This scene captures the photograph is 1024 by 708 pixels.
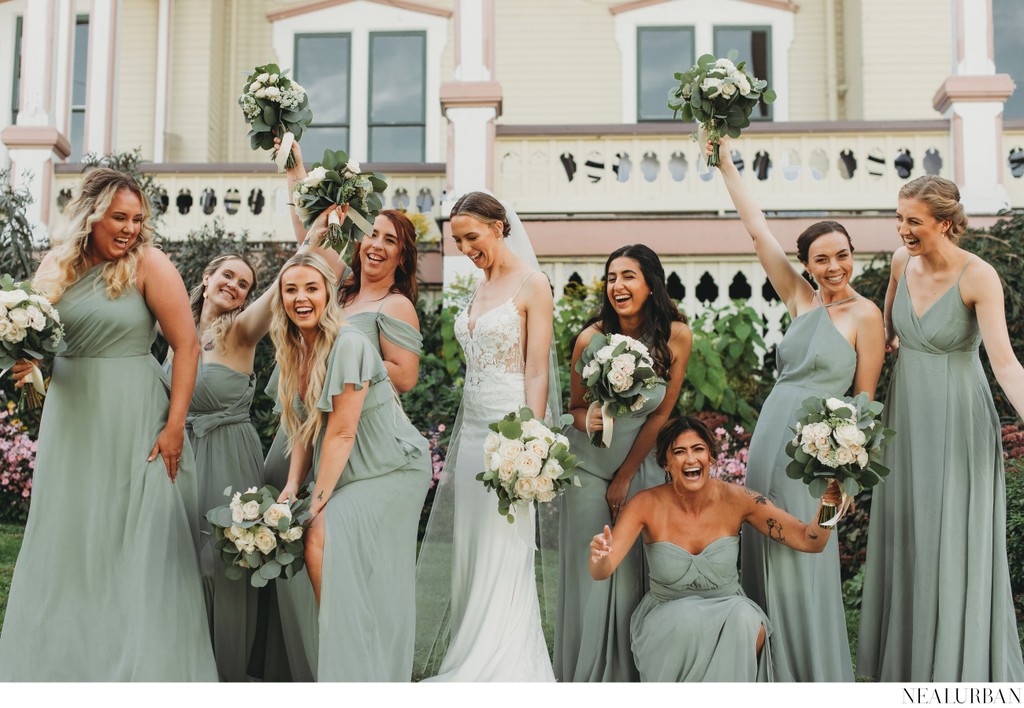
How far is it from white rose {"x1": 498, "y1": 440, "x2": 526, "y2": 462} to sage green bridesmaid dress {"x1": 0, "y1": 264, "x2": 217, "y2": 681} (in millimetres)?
1438

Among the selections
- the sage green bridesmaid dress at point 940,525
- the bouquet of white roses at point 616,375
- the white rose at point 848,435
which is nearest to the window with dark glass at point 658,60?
the sage green bridesmaid dress at point 940,525

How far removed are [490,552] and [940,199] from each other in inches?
103

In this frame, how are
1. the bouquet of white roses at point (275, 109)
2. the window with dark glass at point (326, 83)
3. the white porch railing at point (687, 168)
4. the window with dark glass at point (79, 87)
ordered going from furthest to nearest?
the window with dark glass at point (79, 87) → the window with dark glass at point (326, 83) → the white porch railing at point (687, 168) → the bouquet of white roses at point (275, 109)

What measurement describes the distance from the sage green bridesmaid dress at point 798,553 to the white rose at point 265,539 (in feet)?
7.45

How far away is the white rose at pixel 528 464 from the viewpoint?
4.37 meters

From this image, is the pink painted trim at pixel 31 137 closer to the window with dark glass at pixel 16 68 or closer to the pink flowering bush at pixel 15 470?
the pink flowering bush at pixel 15 470

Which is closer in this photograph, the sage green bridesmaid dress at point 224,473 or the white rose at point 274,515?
the white rose at point 274,515

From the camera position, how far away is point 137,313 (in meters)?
4.52

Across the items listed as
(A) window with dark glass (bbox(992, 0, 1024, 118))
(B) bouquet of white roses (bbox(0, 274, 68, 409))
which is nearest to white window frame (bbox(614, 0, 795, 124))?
(A) window with dark glass (bbox(992, 0, 1024, 118))

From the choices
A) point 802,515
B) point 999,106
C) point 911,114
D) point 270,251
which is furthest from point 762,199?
point 802,515

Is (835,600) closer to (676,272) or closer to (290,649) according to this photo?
(290,649)

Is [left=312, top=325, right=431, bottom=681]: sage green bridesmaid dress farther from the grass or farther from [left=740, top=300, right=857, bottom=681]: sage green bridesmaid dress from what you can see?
the grass

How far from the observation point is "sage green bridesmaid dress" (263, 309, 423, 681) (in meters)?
4.69

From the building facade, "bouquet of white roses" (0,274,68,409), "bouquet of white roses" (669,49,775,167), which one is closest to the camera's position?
"bouquet of white roses" (0,274,68,409)
